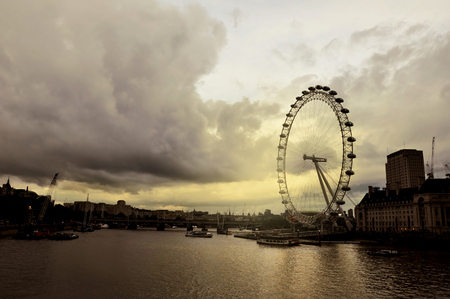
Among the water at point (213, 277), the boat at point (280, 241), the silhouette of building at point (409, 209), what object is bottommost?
the water at point (213, 277)

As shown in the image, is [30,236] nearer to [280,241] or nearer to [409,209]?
[280,241]

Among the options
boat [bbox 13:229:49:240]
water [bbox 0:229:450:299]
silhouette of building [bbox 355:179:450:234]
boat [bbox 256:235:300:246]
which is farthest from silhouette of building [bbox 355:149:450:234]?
boat [bbox 13:229:49:240]

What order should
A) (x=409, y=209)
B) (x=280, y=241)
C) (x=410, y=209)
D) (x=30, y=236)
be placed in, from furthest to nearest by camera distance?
(x=409, y=209), (x=410, y=209), (x=280, y=241), (x=30, y=236)

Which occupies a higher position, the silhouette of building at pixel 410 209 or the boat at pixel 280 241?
the silhouette of building at pixel 410 209

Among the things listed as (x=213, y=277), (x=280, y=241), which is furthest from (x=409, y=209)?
(x=213, y=277)

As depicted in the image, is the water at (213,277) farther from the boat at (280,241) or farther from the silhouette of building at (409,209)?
the silhouette of building at (409,209)

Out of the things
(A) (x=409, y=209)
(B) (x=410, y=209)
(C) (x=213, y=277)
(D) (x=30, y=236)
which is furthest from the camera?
(A) (x=409, y=209)

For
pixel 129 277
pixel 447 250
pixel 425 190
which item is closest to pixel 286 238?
pixel 447 250

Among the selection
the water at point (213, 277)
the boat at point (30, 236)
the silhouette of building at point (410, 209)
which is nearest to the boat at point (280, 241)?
the water at point (213, 277)

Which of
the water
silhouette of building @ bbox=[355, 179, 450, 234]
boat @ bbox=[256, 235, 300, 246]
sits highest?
silhouette of building @ bbox=[355, 179, 450, 234]

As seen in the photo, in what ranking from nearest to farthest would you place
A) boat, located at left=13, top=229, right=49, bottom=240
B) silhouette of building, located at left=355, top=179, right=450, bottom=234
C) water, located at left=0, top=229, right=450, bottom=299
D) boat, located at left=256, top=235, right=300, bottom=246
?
water, located at left=0, top=229, right=450, bottom=299
boat, located at left=13, top=229, right=49, bottom=240
boat, located at left=256, top=235, right=300, bottom=246
silhouette of building, located at left=355, top=179, right=450, bottom=234

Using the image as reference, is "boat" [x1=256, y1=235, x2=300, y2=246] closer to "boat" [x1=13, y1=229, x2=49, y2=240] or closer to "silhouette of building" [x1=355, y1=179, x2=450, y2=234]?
"silhouette of building" [x1=355, y1=179, x2=450, y2=234]

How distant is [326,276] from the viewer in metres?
42.2

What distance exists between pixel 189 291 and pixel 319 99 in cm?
6446
